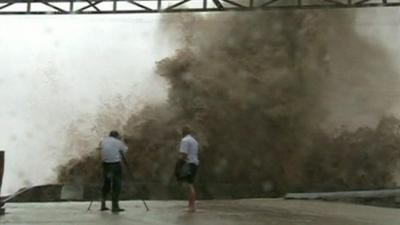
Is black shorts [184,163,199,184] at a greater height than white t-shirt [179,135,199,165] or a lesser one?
lesser

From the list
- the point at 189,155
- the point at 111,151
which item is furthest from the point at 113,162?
the point at 189,155

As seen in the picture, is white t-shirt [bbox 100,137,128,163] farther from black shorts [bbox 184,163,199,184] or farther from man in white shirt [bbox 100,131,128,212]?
black shorts [bbox 184,163,199,184]

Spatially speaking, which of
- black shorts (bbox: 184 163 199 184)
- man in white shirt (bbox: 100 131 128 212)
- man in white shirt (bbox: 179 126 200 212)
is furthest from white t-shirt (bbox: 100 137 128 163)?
black shorts (bbox: 184 163 199 184)

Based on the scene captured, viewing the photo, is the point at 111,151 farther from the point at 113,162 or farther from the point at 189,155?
the point at 189,155

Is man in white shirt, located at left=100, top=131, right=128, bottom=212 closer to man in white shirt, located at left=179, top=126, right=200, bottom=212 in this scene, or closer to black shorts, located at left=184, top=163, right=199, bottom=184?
man in white shirt, located at left=179, top=126, right=200, bottom=212

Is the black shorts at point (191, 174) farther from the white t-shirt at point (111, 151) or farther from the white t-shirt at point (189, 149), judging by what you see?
the white t-shirt at point (111, 151)

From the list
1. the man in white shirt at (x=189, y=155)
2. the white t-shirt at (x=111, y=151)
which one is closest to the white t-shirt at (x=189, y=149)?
the man in white shirt at (x=189, y=155)

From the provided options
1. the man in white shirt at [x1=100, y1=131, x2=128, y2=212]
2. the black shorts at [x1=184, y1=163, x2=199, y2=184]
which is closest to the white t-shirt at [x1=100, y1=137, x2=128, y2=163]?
the man in white shirt at [x1=100, y1=131, x2=128, y2=212]

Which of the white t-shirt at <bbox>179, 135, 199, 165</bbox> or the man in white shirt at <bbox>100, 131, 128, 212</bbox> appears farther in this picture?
the man in white shirt at <bbox>100, 131, 128, 212</bbox>

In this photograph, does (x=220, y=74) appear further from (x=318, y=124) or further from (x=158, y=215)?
(x=158, y=215)

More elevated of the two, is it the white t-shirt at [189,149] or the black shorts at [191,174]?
the white t-shirt at [189,149]

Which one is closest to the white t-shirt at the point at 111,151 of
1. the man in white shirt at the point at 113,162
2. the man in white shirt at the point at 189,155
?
the man in white shirt at the point at 113,162

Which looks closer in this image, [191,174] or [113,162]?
[191,174]

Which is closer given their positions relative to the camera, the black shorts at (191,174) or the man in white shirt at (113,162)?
the black shorts at (191,174)
